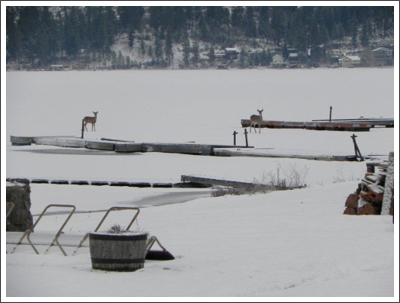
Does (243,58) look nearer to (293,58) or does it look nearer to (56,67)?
(293,58)

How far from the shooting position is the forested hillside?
14688 centimetres

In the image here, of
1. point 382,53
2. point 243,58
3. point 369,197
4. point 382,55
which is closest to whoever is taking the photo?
point 369,197

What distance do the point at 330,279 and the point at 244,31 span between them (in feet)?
514

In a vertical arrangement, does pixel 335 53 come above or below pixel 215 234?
above

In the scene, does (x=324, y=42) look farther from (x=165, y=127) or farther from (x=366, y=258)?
(x=366, y=258)

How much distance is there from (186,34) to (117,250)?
152345mm

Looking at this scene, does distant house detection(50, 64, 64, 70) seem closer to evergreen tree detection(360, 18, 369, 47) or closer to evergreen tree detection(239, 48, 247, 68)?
evergreen tree detection(239, 48, 247, 68)

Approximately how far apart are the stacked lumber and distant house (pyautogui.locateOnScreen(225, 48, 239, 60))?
159 meters

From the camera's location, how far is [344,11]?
13875 cm

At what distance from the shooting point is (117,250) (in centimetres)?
973

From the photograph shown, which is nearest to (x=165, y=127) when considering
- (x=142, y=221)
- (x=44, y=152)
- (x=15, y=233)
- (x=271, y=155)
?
(x=44, y=152)

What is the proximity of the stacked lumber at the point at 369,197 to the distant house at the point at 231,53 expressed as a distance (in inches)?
6267

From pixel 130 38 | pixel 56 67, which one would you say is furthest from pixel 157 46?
pixel 56 67

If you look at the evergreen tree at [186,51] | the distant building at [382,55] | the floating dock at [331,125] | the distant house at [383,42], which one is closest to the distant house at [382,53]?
the distant building at [382,55]
